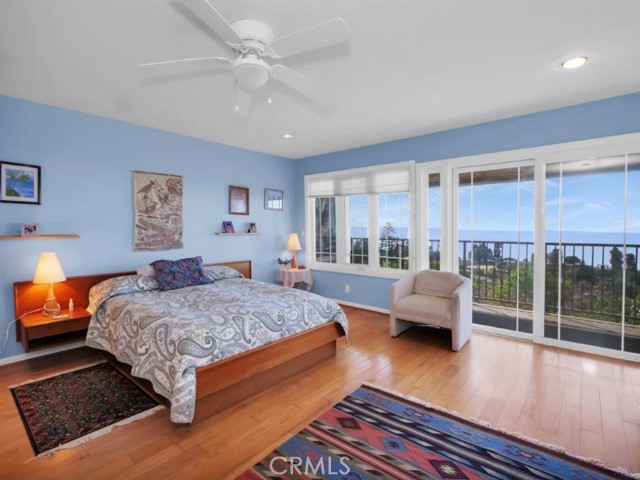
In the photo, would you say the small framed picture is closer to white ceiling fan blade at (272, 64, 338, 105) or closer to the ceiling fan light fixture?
white ceiling fan blade at (272, 64, 338, 105)

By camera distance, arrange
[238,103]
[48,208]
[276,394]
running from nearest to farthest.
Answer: [238,103]
[276,394]
[48,208]

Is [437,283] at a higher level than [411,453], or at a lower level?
higher

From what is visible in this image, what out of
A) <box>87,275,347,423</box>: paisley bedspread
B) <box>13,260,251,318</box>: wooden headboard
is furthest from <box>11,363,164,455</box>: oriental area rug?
<box>13,260,251,318</box>: wooden headboard

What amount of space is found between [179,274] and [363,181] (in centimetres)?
287

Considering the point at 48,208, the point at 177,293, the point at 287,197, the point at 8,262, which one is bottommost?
the point at 177,293

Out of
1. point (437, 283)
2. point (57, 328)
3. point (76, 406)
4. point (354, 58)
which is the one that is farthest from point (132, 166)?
point (437, 283)

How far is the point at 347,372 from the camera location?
2926mm

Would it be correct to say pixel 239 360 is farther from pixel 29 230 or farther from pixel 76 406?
pixel 29 230

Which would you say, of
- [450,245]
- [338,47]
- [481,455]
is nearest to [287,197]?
[450,245]

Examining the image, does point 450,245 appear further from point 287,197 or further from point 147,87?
point 147,87

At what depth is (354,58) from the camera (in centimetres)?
234

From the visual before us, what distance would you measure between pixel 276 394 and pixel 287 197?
3757 mm

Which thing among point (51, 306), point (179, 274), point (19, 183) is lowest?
point (51, 306)

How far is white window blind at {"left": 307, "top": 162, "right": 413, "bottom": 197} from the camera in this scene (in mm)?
4527
